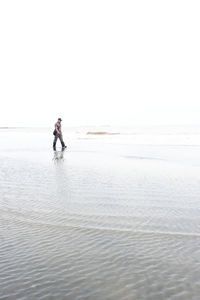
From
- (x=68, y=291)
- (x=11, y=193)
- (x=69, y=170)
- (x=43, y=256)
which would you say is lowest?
(x=68, y=291)

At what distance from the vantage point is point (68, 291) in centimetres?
358

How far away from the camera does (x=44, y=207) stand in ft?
24.4

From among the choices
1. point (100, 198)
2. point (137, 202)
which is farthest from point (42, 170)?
point (137, 202)

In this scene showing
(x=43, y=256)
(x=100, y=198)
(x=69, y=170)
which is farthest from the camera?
(x=69, y=170)

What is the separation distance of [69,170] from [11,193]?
5078mm

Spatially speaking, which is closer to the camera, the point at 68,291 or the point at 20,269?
the point at 68,291

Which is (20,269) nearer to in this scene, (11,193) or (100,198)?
(100,198)

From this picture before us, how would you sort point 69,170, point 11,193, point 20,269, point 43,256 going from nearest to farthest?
point 20,269 → point 43,256 → point 11,193 → point 69,170

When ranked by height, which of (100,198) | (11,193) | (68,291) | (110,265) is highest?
(11,193)

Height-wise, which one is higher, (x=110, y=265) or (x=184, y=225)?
(x=184, y=225)

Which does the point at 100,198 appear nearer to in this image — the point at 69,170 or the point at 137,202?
the point at 137,202

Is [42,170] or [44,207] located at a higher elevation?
[42,170]

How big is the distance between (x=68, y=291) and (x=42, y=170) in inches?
426

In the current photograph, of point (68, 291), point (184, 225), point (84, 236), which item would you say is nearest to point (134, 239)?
point (84, 236)
